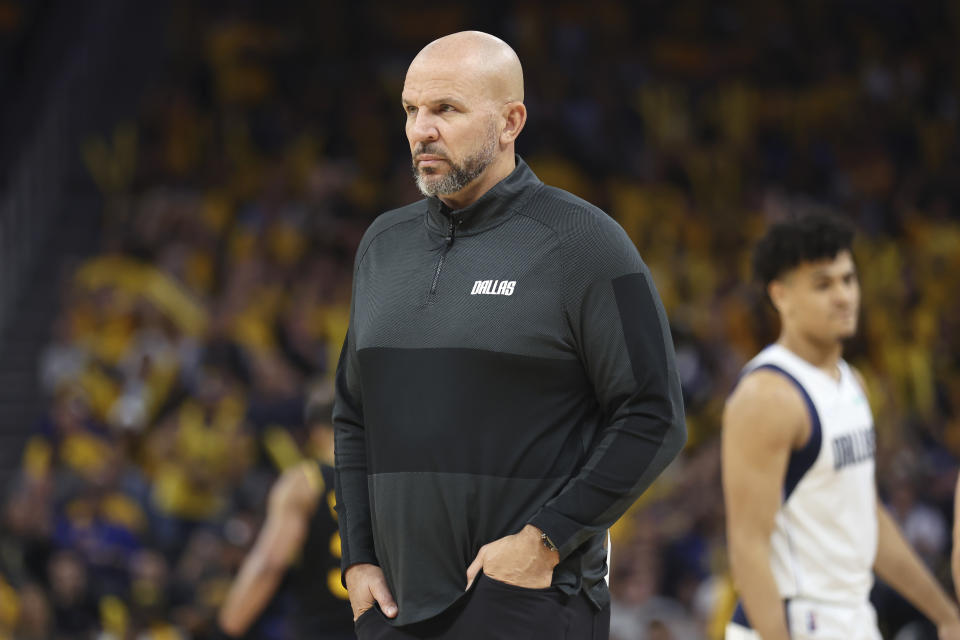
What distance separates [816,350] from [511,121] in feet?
5.85

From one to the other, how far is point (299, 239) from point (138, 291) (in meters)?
1.60

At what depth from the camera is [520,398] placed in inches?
116

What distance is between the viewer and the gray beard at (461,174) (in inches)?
119

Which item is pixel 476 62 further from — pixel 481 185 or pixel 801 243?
pixel 801 243

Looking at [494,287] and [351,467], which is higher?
[494,287]

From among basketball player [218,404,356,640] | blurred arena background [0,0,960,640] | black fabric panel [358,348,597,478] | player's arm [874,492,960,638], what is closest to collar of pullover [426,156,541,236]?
black fabric panel [358,348,597,478]

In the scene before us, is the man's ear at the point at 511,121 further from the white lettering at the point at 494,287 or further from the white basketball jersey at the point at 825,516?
the white basketball jersey at the point at 825,516

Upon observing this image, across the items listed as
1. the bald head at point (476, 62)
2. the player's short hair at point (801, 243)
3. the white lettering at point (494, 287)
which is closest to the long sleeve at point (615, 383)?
the white lettering at point (494, 287)

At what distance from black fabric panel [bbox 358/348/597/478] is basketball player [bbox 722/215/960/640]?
1.36 meters

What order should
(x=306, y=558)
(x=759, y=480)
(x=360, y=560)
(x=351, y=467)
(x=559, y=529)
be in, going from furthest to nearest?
1. (x=306, y=558)
2. (x=759, y=480)
3. (x=351, y=467)
4. (x=360, y=560)
5. (x=559, y=529)

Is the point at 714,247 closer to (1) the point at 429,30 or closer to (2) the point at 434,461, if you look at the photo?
(1) the point at 429,30

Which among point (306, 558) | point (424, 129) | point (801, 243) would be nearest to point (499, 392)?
point (424, 129)

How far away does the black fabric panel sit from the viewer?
9.60 ft

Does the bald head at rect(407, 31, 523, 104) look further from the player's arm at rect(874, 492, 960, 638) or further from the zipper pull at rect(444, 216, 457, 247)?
the player's arm at rect(874, 492, 960, 638)
